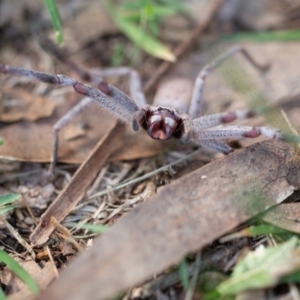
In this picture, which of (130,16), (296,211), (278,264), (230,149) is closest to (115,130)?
(230,149)

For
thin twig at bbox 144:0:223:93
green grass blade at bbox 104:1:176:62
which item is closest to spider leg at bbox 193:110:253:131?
thin twig at bbox 144:0:223:93

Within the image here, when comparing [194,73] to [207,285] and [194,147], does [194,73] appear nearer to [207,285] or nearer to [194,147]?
[194,147]

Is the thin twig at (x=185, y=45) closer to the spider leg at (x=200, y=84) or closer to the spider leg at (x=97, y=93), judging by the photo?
the spider leg at (x=200, y=84)

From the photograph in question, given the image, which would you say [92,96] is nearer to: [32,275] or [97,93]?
[97,93]

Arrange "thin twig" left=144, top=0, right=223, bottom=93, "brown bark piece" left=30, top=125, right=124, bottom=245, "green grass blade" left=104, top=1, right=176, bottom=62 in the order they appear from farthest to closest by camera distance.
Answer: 1. "green grass blade" left=104, top=1, right=176, bottom=62
2. "thin twig" left=144, top=0, right=223, bottom=93
3. "brown bark piece" left=30, top=125, right=124, bottom=245

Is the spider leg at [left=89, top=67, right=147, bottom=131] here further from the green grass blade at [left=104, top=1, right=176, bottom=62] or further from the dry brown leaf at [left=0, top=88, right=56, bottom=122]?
the dry brown leaf at [left=0, top=88, right=56, bottom=122]
